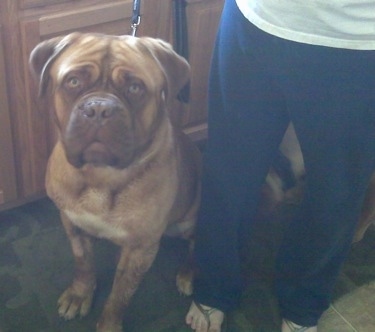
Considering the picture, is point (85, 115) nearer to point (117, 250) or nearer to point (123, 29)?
point (123, 29)

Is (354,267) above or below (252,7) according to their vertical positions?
below

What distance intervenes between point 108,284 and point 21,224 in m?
0.34

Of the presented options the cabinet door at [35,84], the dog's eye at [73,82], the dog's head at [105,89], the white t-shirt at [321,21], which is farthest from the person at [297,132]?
the cabinet door at [35,84]

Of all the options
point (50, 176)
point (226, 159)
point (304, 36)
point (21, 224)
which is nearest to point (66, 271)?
point (21, 224)

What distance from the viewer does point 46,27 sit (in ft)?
4.25

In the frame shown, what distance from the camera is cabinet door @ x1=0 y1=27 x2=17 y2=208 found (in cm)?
137

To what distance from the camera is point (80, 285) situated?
1.42 meters

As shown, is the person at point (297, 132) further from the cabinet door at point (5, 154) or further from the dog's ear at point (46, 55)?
the cabinet door at point (5, 154)

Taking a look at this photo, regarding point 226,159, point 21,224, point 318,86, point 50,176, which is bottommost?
point 21,224

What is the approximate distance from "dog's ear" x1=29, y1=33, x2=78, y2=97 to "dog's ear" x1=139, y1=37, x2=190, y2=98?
0.15 meters

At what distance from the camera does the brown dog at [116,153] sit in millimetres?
1042

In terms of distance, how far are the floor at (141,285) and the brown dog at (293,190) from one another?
9cm

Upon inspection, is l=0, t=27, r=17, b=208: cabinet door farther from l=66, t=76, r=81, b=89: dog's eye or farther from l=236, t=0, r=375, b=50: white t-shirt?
l=236, t=0, r=375, b=50: white t-shirt

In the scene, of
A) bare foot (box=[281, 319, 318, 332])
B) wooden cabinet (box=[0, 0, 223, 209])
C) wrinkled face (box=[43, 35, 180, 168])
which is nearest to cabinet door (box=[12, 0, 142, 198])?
wooden cabinet (box=[0, 0, 223, 209])
